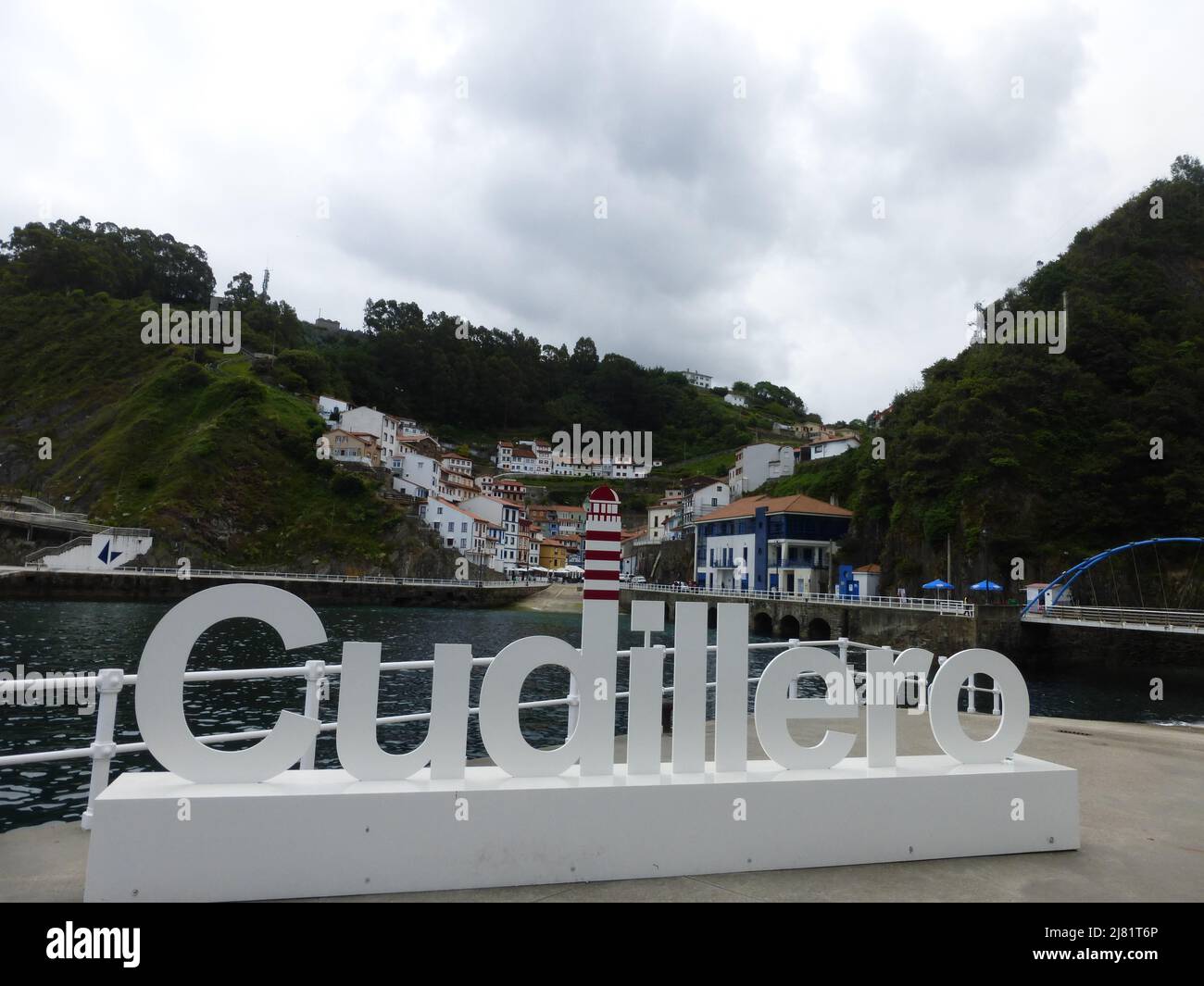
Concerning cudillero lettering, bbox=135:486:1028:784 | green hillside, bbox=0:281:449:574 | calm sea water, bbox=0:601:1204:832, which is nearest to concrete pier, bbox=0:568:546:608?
green hillside, bbox=0:281:449:574

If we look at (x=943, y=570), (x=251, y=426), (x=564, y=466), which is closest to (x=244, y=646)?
(x=943, y=570)

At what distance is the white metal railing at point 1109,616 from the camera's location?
3041cm

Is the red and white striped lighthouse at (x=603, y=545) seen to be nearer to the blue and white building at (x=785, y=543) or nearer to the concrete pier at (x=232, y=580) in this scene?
the concrete pier at (x=232, y=580)

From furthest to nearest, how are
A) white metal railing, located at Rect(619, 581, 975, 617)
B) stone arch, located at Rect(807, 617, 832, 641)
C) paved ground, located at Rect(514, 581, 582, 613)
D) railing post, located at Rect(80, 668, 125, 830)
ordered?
paved ground, located at Rect(514, 581, 582, 613), stone arch, located at Rect(807, 617, 832, 641), white metal railing, located at Rect(619, 581, 975, 617), railing post, located at Rect(80, 668, 125, 830)

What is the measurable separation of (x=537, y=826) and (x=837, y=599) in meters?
41.0

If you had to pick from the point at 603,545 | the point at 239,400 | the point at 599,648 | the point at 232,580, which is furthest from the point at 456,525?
the point at 599,648

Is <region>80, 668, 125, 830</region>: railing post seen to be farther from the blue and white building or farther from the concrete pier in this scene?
the blue and white building

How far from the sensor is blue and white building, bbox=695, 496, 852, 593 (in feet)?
177

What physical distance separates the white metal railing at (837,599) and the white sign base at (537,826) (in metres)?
18.8

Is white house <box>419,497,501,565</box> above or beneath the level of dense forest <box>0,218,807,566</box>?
beneath

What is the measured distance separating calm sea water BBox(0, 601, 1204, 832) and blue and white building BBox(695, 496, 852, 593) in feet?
39.6

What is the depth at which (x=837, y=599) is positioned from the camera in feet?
140
